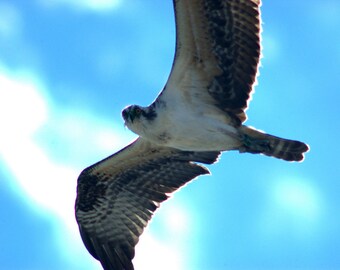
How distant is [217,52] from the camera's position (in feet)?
29.8

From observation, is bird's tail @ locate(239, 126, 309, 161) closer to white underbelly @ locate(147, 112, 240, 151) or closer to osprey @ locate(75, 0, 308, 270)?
osprey @ locate(75, 0, 308, 270)

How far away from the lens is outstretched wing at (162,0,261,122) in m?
8.77

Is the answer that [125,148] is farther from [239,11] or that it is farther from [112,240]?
[239,11]

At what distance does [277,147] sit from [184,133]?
3.75 ft

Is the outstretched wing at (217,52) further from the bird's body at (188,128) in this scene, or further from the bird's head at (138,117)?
the bird's head at (138,117)

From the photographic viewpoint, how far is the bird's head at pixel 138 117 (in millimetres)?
9188

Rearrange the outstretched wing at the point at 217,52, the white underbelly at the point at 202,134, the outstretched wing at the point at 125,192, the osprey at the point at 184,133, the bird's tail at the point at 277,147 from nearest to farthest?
the outstretched wing at the point at 217,52, the osprey at the point at 184,133, the bird's tail at the point at 277,147, the white underbelly at the point at 202,134, the outstretched wing at the point at 125,192

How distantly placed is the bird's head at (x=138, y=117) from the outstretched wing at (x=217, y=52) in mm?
344

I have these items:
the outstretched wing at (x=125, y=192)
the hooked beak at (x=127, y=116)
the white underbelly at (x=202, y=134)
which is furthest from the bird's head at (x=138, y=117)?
the outstretched wing at (x=125, y=192)

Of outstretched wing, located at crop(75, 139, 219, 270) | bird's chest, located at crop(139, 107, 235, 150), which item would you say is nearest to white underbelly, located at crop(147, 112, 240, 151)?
bird's chest, located at crop(139, 107, 235, 150)

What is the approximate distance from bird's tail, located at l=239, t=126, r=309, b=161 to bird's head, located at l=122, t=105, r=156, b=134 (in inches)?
49.5

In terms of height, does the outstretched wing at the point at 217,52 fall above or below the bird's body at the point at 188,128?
above

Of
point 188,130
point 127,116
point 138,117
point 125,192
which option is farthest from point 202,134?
point 125,192

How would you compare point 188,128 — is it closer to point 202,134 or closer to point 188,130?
point 188,130
